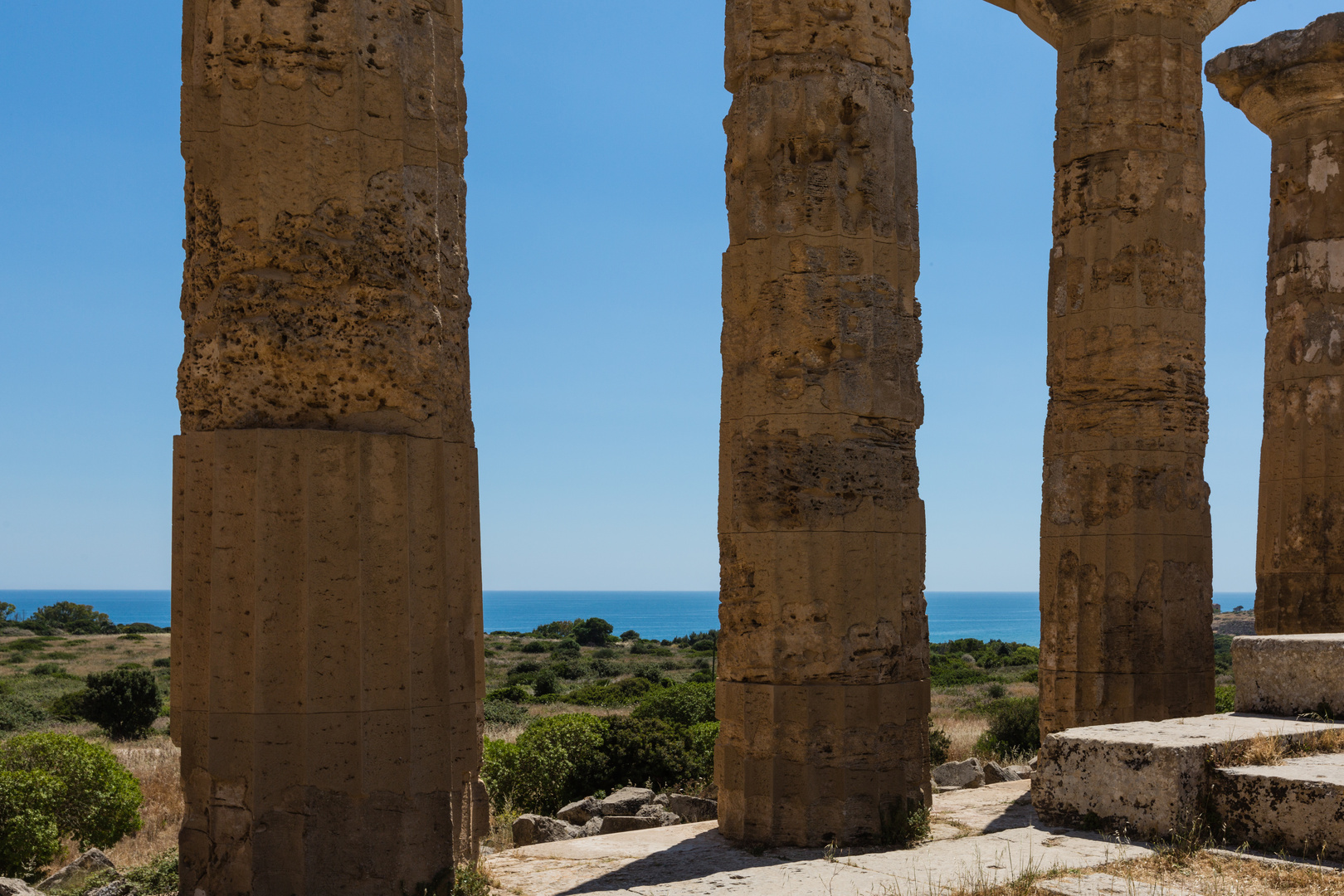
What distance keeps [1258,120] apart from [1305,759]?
28.4ft

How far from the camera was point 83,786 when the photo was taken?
10500mm

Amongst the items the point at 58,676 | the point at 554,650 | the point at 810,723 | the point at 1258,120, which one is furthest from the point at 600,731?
the point at 554,650

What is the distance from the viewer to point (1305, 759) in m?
6.98

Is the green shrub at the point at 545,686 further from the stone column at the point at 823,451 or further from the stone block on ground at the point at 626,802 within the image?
the stone column at the point at 823,451

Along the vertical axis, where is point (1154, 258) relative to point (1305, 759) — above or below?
above

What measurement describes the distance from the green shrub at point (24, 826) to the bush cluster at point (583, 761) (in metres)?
3.67

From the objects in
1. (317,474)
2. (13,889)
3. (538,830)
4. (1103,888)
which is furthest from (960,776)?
(317,474)

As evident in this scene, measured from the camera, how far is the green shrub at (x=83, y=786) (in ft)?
34.1

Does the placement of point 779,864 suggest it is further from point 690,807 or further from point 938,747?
point 938,747

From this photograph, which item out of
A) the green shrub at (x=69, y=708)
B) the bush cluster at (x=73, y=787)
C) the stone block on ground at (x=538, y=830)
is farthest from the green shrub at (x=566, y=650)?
the stone block on ground at (x=538, y=830)

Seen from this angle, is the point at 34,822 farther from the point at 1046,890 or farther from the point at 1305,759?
the point at 1305,759

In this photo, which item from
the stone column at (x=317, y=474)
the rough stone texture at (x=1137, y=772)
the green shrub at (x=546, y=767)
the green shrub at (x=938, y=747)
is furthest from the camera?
the green shrub at (x=938, y=747)

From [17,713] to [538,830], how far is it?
13714 millimetres

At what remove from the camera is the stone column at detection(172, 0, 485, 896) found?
4879mm
